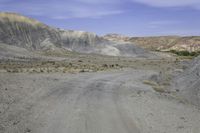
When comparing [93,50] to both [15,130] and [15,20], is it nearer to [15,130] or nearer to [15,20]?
[15,20]

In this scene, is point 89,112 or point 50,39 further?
point 50,39

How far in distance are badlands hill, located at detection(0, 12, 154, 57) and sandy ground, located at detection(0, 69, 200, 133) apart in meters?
83.8

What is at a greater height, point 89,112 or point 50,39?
point 50,39

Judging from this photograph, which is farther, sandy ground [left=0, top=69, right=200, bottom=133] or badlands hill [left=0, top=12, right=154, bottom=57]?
badlands hill [left=0, top=12, right=154, bottom=57]

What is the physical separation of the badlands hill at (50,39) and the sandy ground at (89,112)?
275 feet

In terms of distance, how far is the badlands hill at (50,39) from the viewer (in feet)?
350

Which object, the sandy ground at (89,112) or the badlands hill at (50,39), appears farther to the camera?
the badlands hill at (50,39)

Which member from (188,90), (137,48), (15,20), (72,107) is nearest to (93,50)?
(137,48)

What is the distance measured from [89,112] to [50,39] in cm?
10255

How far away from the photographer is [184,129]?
12266mm

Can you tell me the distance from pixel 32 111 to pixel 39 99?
308cm

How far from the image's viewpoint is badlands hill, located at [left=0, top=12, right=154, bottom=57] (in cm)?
10656

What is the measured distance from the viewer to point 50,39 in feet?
377

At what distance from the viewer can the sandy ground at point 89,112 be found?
11.7 meters
